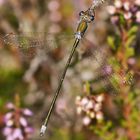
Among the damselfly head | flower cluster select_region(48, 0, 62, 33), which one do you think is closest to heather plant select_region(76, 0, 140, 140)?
the damselfly head

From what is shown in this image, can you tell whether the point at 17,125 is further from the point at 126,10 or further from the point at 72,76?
the point at 72,76

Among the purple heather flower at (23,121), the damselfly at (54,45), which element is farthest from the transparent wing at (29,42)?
the purple heather flower at (23,121)

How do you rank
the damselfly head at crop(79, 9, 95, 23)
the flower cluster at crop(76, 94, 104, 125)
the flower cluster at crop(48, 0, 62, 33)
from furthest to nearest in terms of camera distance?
the flower cluster at crop(48, 0, 62, 33) → the damselfly head at crop(79, 9, 95, 23) → the flower cluster at crop(76, 94, 104, 125)

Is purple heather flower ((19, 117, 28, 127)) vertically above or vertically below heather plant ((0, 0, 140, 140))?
below

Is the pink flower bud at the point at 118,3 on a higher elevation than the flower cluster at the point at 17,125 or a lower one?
higher

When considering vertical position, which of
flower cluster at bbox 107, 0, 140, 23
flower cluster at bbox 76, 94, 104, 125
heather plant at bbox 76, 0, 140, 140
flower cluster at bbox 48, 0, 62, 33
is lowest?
flower cluster at bbox 76, 94, 104, 125

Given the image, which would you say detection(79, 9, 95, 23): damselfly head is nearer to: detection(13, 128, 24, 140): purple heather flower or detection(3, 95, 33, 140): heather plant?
detection(3, 95, 33, 140): heather plant

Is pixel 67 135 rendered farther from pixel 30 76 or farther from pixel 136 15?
pixel 136 15

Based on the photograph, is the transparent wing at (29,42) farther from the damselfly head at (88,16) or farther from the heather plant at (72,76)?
the damselfly head at (88,16)

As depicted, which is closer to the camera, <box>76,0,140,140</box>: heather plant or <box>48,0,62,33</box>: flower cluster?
<box>76,0,140,140</box>: heather plant
